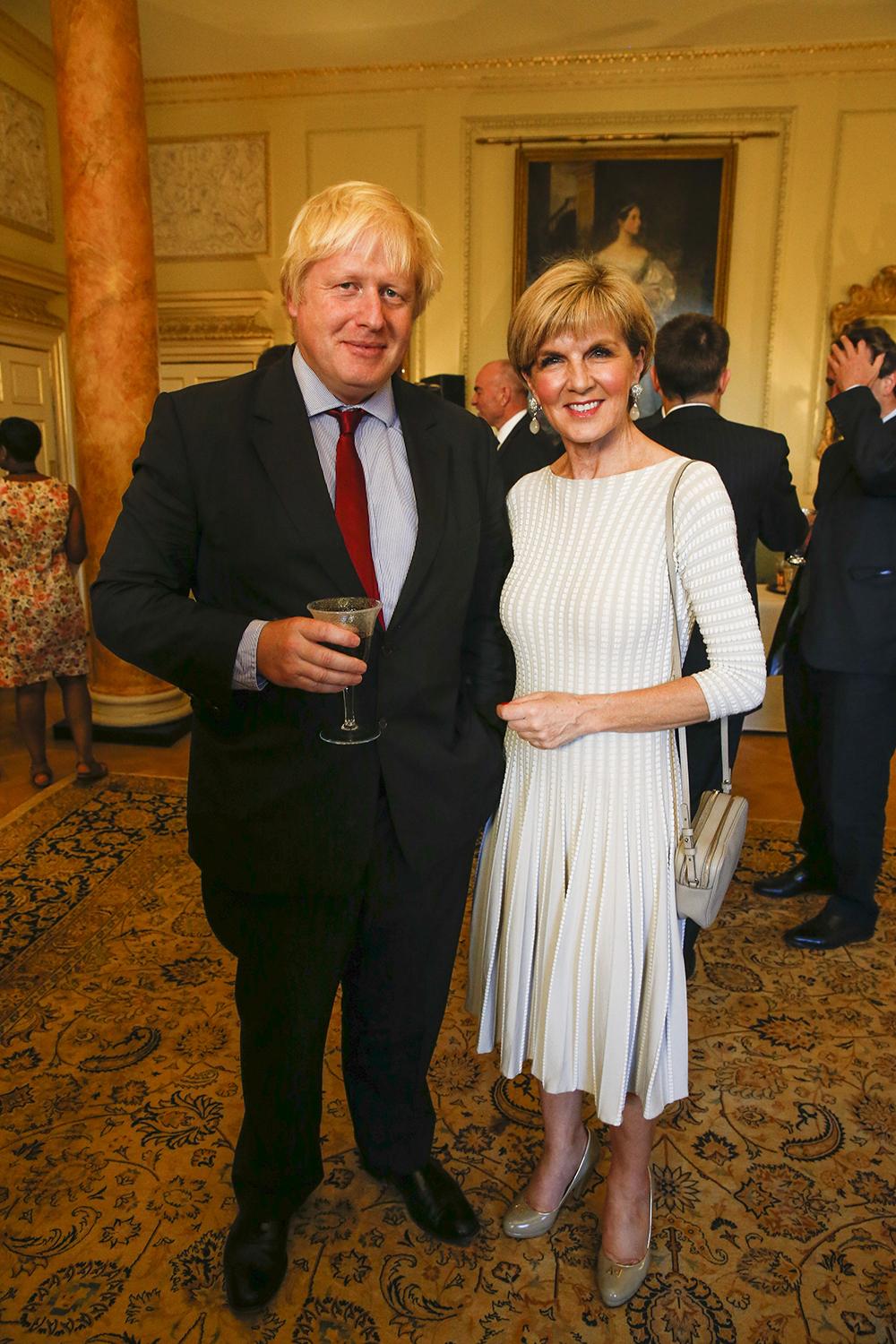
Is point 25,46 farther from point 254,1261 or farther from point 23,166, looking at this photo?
point 254,1261

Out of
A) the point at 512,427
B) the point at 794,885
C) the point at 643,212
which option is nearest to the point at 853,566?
the point at 794,885

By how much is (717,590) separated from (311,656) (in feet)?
2.48

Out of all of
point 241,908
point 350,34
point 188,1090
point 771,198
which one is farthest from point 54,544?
point 771,198

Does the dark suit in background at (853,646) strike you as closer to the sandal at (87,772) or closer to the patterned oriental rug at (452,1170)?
the patterned oriental rug at (452,1170)

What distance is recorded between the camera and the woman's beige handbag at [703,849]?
1.75 m

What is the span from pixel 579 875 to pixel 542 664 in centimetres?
43

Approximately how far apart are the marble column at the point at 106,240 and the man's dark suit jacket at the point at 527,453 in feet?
9.39

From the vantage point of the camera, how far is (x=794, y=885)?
152 inches

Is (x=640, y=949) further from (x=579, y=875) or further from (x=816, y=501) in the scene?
(x=816, y=501)

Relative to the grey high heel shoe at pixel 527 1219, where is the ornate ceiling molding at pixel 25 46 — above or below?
above

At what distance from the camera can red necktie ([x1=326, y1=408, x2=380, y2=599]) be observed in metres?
1.67

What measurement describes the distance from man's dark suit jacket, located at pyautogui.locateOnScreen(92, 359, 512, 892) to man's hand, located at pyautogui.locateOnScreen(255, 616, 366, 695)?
99mm

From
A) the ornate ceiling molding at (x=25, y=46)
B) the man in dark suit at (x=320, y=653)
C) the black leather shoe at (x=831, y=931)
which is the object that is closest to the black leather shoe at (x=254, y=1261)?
the man in dark suit at (x=320, y=653)

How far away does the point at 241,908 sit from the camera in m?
1.85
